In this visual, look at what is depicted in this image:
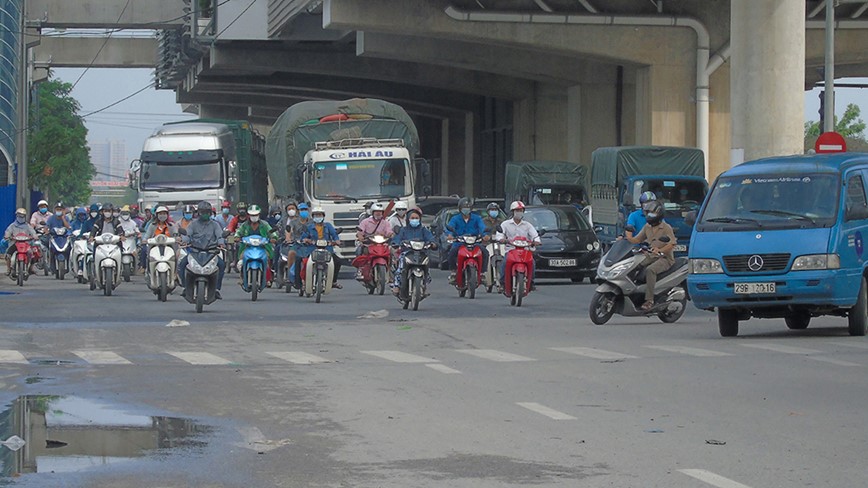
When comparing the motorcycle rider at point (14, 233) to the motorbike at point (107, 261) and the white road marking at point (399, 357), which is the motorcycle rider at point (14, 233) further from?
the white road marking at point (399, 357)

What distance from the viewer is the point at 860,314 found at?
58.4ft

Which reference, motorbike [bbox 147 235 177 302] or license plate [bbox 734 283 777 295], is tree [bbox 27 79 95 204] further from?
license plate [bbox 734 283 777 295]

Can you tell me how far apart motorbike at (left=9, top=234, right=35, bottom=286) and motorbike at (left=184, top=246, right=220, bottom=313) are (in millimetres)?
10818

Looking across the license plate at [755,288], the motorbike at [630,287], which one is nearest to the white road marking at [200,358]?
the license plate at [755,288]

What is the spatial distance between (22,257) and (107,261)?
563 cm

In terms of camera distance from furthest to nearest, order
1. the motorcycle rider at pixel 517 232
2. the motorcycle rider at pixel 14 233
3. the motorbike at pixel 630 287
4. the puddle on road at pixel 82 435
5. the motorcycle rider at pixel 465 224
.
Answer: the motorcycle rider at pixel 14 233, the motorcycle rider at pixel 465 224, the motorcycle rider at pixel 517 232, the motorbike at pixel 630 287, the puddle on road at pixel 82 435

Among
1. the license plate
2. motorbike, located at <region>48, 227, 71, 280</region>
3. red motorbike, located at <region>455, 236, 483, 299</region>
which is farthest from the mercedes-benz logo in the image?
motorbike, located at <region>48, 227, 71, 280</region>

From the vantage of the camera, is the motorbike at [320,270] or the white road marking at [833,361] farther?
the motorbike at [320,270]

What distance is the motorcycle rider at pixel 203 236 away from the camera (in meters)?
24.1

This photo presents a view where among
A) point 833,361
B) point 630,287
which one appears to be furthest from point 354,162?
point 833,361

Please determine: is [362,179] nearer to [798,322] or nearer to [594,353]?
[798,322]

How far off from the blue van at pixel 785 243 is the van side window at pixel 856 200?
1cm

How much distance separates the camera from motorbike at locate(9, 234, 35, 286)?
1328 inches

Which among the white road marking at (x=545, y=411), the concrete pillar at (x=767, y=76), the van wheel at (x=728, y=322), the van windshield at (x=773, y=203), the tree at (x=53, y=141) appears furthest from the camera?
the tree at (x=53, y=141)
